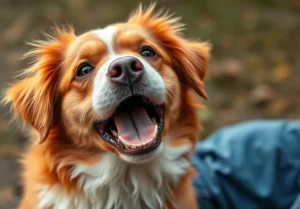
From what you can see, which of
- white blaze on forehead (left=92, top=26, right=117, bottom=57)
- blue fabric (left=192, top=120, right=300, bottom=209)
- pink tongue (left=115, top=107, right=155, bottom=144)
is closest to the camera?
pink tongue (left=115, top=107, right=155, bottom=144)

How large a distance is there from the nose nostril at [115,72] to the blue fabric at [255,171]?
1.47 metres

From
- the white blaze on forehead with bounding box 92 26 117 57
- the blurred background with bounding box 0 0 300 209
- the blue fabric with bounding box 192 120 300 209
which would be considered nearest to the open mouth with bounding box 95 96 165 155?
the white blaze on forehead with bounding box 92 26 117 57

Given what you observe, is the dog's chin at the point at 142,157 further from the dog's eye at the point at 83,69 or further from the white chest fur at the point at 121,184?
the dog's eye at the point at 83,69

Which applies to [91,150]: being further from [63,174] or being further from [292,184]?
[292,184]

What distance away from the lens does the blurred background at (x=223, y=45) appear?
16.7 feet

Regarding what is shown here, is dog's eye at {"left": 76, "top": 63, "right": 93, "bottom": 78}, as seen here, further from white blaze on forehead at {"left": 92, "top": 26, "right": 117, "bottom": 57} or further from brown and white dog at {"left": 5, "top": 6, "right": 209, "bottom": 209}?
white blaze on forehead at {"left": 92, "top": 26, "right": 117, "bottom": 57}

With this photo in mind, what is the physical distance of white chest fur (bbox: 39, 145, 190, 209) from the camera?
111 inches

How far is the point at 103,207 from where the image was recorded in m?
2.85

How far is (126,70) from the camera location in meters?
2.53

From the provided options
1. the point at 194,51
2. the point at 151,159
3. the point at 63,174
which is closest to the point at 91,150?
the point at 63,174

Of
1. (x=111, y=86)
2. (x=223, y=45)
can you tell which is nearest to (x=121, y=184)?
(x=111, y=86)

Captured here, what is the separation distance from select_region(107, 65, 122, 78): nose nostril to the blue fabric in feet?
4.83

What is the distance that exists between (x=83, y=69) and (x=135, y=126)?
0.40m

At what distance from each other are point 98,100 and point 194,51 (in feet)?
2.56
